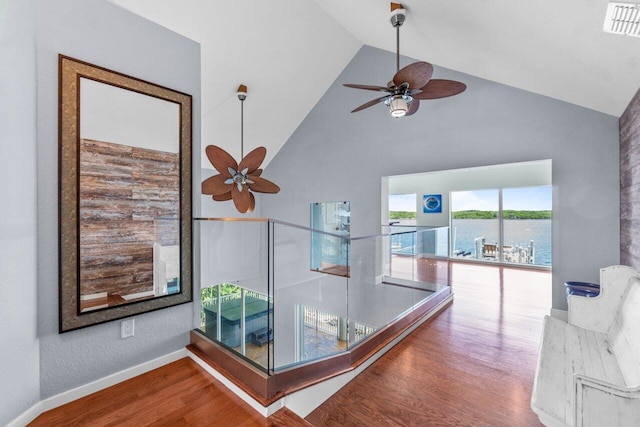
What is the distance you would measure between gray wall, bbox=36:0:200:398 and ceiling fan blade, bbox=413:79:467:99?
7.89 feet

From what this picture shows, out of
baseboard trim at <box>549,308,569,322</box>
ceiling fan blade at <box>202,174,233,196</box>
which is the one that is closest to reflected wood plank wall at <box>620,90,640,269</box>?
baseboard trim at <box>549,308,569,322</box>

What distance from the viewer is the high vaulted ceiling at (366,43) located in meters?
2.20

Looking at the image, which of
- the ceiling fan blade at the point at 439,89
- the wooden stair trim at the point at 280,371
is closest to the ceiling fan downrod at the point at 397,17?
the ceiling fan blade at the point at 439,89

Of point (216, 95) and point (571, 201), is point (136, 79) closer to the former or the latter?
point (216, 95)

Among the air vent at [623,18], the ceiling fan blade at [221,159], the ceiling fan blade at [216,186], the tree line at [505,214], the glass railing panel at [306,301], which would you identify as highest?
the air vent at [623,18]

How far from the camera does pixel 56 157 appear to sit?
6.47ft

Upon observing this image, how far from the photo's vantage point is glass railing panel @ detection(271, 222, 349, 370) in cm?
364

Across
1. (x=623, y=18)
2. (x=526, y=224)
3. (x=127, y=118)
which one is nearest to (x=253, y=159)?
(x=127, y=118)

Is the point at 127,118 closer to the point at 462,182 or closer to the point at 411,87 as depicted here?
the point at 411,87

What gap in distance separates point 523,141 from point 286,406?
435 cm

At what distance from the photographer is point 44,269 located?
1.91 m

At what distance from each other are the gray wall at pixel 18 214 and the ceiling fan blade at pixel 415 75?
2.69 metres

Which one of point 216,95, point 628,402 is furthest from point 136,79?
point 628,402

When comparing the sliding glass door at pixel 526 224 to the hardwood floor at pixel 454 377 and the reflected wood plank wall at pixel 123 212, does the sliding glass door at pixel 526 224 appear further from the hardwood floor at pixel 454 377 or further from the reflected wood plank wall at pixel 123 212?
the reflected wood plank wall at pixel 123 212
